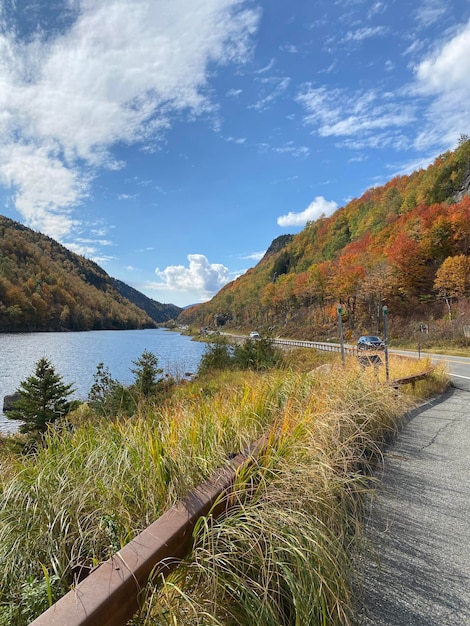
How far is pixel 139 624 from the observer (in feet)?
4.89

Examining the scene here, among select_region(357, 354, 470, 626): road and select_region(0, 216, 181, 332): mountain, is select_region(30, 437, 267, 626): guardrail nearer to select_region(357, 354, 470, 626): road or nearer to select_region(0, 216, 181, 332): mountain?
select_region(357, 354, 470, 626): road

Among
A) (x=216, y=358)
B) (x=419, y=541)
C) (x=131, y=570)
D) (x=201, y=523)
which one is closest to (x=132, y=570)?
(x=131, y=570)

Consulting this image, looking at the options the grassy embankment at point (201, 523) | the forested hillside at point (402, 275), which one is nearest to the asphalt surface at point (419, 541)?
the grassy embankment at point (201, 523)

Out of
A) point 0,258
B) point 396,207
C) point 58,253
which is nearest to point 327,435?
point 396,207

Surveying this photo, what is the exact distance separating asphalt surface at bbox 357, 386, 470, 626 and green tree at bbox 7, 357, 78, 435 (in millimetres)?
7356

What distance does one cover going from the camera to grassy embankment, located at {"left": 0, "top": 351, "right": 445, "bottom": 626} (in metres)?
1.66

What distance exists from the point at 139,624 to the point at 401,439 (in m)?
4.92

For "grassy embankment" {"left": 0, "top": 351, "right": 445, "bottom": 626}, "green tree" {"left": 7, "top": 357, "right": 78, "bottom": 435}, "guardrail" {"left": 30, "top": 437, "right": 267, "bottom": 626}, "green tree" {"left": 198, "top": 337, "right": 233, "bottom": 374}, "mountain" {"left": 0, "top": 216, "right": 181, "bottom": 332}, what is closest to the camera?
"guardrail" {"left": 30, "top": 437, "right": 267, "bottom": 626}

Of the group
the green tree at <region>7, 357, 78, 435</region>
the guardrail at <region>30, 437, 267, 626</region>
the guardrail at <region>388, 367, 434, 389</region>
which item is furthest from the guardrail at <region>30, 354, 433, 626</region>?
the green tree at <region>7, 357, 78, 435</region>

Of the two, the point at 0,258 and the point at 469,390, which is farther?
the point at 0,258

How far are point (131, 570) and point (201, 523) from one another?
2.03 ft

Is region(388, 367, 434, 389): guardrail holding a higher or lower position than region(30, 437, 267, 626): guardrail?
lower

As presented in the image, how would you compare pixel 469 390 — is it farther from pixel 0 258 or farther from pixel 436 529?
pixel 0 258

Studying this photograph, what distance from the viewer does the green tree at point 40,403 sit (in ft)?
27.6
